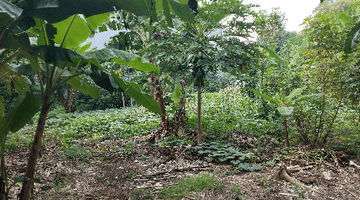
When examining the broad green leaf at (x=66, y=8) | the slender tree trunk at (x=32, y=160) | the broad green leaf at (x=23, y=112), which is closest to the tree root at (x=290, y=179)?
the broad green leaf at (x=66, y=8)

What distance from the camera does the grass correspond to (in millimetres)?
2318

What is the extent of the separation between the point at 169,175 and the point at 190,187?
623mm

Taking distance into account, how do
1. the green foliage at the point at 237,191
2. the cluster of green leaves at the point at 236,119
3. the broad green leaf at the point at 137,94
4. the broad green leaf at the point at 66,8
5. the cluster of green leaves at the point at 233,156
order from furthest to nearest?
the cluster of green leaves at the point at 236,119
the cluster of green leaves at the point at 233,156
the green foliage at the point at 237,191
the broad green leaf at the point at 137,94
the broad green leaf at the point at 66,8

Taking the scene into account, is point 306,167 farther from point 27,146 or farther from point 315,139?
point 27,146

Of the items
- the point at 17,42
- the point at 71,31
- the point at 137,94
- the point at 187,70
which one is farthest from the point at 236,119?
the point at 17,42

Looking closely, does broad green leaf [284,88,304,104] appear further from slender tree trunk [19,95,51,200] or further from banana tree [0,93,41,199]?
banana tree [0,93,41,199]

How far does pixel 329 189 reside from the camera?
246 centimetres

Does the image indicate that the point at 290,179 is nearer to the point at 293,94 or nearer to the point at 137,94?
the point at 293,94

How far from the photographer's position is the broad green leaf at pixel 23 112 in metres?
1.79

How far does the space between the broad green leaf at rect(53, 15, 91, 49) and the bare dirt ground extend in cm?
147

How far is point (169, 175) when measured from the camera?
2.99 meters

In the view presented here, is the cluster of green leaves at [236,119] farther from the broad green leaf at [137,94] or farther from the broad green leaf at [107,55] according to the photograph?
the broad green leaf at [107,55]

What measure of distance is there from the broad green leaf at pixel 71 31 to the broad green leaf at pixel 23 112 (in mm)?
685

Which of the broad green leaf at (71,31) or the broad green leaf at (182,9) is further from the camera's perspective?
the broad green leaf at (71,31)
